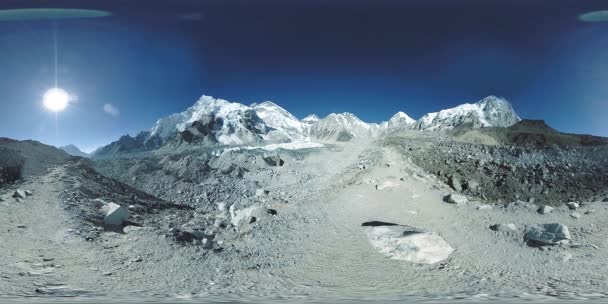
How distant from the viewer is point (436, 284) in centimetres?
A: 612

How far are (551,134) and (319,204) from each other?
2110cm

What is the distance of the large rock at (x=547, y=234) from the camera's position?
7469 mm

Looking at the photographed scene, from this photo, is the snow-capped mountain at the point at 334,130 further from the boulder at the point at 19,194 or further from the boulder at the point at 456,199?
the boulder at the point at 19,194

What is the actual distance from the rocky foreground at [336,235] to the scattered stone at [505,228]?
42mm

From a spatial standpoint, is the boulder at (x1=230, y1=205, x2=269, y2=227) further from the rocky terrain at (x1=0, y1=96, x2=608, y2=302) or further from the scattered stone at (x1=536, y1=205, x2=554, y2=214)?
the scattered stone at (x1=536, y1=205, x2=554, y2=214)

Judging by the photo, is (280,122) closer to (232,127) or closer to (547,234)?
(232,127)

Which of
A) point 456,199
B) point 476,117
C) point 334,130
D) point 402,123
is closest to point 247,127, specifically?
point 476,117

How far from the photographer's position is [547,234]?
24.9ft

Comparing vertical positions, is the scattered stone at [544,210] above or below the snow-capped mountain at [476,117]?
below

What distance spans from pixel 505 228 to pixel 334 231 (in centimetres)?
372

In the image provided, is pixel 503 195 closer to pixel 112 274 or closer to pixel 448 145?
pixel 448 145

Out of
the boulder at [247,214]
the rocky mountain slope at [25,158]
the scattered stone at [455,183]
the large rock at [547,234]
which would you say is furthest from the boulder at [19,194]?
the scattered stone at [455,183]

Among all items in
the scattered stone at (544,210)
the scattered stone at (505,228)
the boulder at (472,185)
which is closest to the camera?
the scattered stone at (505,228)

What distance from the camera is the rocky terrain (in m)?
6.03
